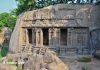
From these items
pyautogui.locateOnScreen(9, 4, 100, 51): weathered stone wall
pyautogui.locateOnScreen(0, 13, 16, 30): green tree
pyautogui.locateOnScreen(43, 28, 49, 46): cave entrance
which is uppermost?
pyautogui.locateOnScreen(0, 13, 16, 30): green tree

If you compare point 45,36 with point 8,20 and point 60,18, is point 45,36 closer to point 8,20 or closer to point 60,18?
point 60,18

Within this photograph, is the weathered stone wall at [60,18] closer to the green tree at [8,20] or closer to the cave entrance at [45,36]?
the cave entrance at [45,36]

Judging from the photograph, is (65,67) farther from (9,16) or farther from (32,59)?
(9,16)

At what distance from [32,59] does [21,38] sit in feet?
37.9

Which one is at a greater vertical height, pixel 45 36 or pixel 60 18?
pixel 60 18

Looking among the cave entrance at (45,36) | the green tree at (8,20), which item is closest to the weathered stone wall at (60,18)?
the cave entrance at (45,36)

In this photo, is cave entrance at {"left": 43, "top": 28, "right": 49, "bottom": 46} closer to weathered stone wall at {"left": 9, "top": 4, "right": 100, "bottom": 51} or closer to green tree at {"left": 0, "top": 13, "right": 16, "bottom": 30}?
weathered stone wall at {"left": 9, "top": 4, "right": 100, "bottom": 51}

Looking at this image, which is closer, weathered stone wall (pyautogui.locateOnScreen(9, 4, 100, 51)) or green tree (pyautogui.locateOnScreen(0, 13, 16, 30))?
weathered stone wall (pyautogui.locateOnScreen(9, 4, 100, 51))

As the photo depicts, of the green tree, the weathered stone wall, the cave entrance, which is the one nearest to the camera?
the weathered stone wall

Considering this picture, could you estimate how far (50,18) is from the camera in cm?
2825

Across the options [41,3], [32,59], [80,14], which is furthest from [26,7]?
[32,59]

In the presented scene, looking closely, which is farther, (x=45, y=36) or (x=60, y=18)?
(x=45, y=36)

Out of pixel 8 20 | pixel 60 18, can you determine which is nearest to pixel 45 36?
pixel 60 18

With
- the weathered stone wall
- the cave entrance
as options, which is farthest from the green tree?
the cave entrance
